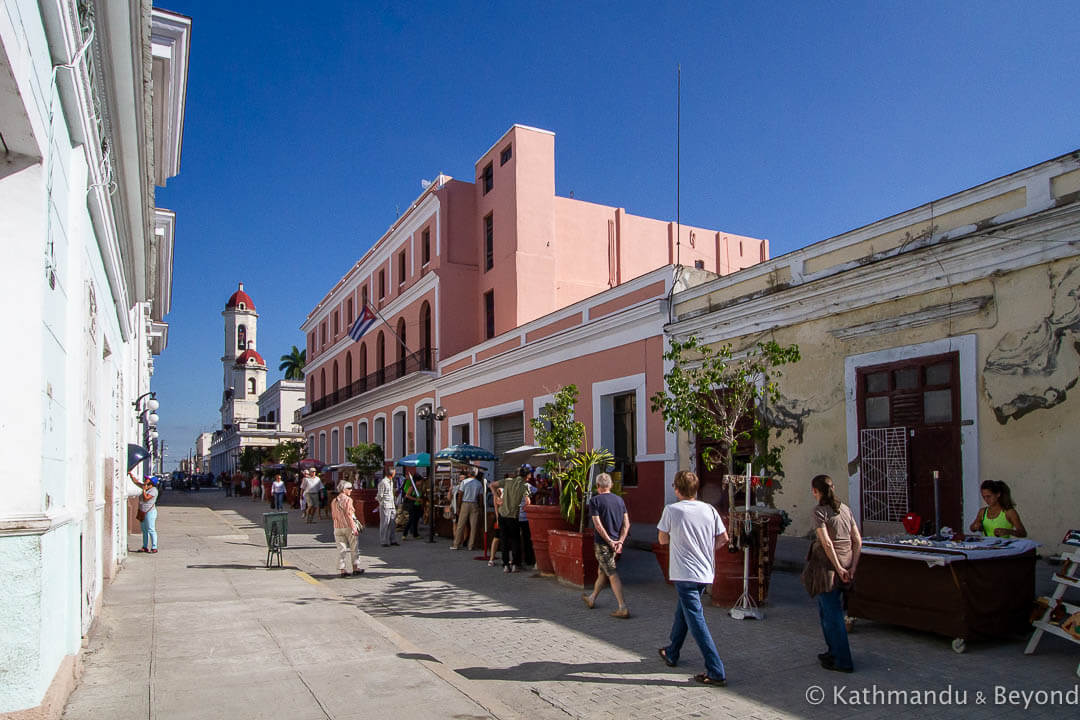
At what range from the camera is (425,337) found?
2998cm

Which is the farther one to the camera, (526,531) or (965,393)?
(526,531)

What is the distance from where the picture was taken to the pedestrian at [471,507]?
583 inches

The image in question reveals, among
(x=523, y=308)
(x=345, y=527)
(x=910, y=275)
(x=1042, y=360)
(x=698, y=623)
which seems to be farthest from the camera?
(x=523, y=308)

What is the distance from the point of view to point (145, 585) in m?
10.5

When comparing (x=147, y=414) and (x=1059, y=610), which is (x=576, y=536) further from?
(x=147, y=414)

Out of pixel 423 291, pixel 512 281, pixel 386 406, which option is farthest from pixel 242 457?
pixel 512 281

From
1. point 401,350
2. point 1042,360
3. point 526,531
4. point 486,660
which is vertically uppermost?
point 401,350

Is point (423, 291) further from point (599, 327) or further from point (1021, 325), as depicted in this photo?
point (1021, 325)

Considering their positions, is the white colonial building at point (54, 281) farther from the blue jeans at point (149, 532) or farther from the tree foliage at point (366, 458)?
the tree foliage at point (366, 458)

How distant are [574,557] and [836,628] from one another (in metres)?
4.45

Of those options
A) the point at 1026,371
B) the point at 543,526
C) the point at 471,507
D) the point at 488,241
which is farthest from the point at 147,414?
the point at 1026,371

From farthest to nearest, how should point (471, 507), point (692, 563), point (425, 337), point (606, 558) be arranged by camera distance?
point (425, 337)
point (471, 507)
point (606, 558)
point (692, 563)

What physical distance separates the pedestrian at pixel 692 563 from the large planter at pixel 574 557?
352cm

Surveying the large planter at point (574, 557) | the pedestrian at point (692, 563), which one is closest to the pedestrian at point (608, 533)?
the large planter at point (574, 557)
